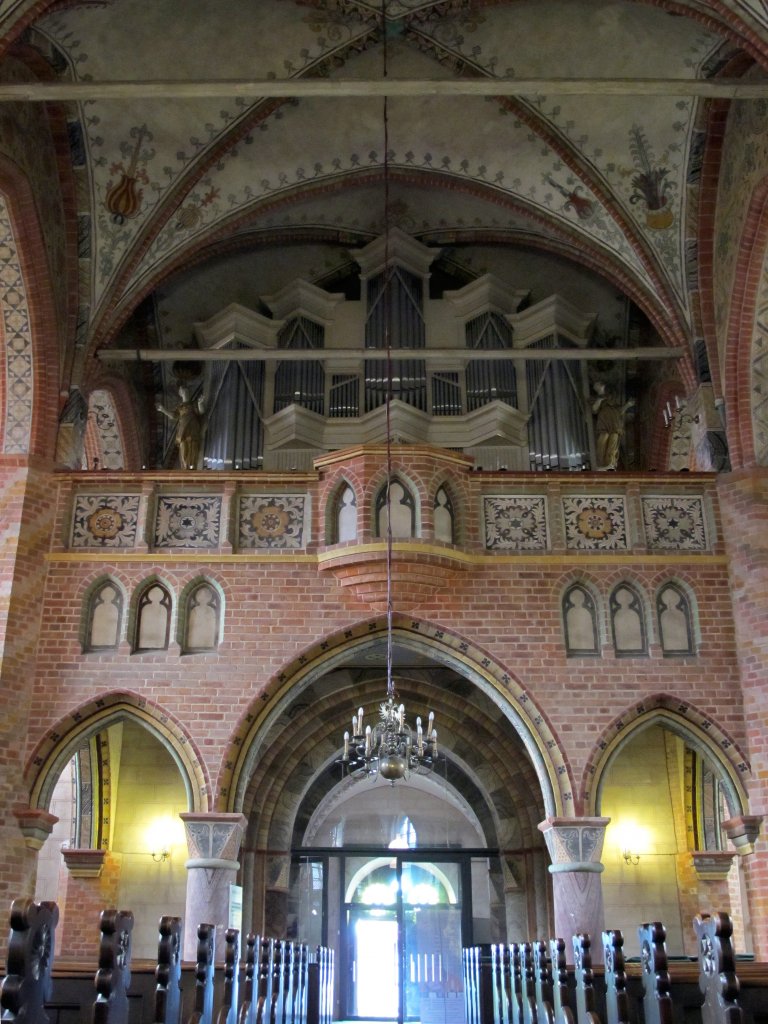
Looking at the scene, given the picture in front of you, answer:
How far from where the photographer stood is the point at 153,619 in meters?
13.7

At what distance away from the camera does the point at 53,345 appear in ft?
48.4

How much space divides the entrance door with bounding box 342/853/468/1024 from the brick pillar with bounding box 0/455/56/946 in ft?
24.5

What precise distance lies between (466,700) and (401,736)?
6.62 metres

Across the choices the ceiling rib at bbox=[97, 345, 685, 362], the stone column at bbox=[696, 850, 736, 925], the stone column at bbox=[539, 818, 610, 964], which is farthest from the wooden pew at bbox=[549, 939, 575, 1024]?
the ceiling rib at bbox=[97, 345, 685, 362]

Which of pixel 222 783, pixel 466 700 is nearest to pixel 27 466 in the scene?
pixel 222 783

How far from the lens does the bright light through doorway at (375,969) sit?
20.5 m

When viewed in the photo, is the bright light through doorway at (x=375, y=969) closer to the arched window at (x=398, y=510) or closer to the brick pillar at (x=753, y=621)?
the brick pillar at (x=753, y=621)

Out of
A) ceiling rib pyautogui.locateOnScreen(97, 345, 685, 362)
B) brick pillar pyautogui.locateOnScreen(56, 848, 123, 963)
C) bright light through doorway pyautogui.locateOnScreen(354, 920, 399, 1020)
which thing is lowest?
bright light through doorway pyautogui.locateOnScreen(354, 920, 399, 1020)

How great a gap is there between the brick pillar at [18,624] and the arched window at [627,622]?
24.1 feet

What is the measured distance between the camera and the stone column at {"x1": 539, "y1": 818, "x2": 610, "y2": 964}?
12.4 metres

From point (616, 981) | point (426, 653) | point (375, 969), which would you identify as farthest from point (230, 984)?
point (375, 969)

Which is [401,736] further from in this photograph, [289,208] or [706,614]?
[289,208]

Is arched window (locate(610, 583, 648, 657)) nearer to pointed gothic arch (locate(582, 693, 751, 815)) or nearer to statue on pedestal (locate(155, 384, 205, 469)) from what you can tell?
pointed gothic arch (locate(582, 693, 751, 815))

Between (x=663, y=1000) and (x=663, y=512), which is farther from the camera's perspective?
(x=663, y=512)
